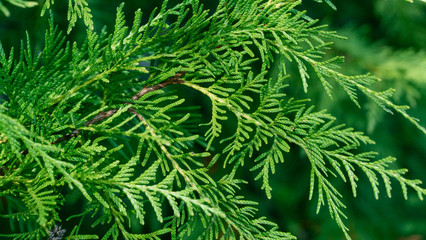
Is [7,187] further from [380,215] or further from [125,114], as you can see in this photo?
[380,215]

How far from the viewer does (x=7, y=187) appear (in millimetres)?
880

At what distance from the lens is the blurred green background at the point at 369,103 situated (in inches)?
94.0

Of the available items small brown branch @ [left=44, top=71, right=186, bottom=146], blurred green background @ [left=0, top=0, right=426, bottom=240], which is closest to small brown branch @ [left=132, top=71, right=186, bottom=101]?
small brown branch @ [left=44, top=71, right=186, bottom=146]

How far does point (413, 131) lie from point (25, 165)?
2975mm

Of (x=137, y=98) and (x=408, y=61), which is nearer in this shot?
(x=137, y=98)

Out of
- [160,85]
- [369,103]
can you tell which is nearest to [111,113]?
[160,85]

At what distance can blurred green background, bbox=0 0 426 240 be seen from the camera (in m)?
2.39

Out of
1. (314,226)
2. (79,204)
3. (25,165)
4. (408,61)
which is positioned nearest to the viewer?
(25,165)

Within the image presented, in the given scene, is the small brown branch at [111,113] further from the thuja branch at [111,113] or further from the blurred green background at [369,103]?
the blurred green background at [369,103]

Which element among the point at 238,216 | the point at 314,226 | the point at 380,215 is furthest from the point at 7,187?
the point at 314,226

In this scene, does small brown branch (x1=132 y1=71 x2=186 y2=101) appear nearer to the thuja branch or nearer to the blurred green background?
the thuja branch

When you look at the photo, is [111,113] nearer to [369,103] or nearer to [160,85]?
[160,85]

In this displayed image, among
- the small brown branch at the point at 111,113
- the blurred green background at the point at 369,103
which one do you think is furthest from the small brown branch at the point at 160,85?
the blurred green background at the point at 369,103

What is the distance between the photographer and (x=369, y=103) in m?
2.21
